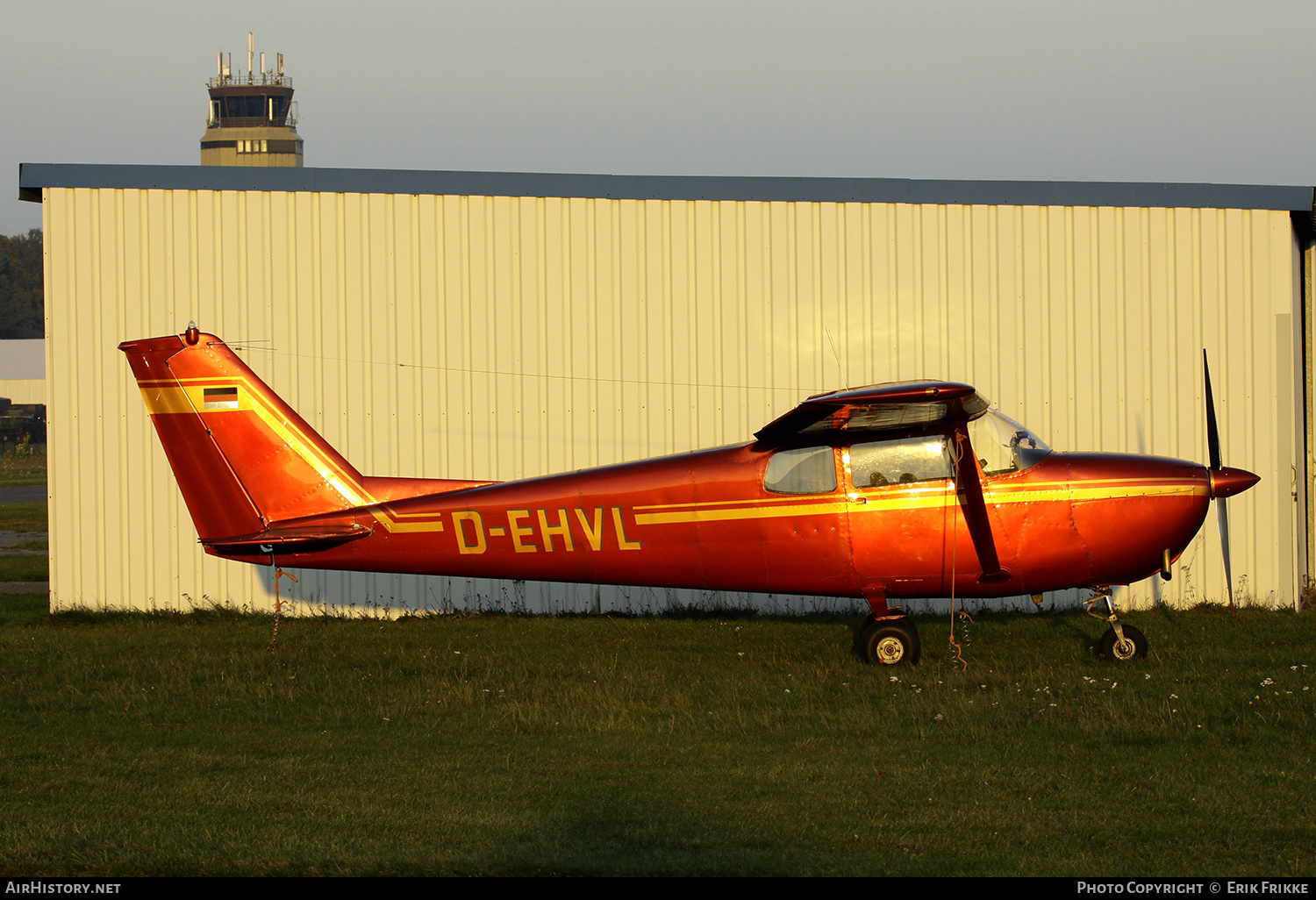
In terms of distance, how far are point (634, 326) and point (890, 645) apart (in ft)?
17.0

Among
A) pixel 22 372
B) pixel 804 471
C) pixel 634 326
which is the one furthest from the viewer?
pixel 22 372

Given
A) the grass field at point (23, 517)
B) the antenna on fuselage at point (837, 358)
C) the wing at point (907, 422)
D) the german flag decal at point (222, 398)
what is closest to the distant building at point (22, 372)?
the grass field at point (23, 517)

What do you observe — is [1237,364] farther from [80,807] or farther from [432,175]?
[80,807]

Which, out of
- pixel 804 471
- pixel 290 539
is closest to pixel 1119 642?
pixel 804 471

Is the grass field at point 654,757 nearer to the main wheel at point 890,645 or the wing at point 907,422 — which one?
the main wheel at point 890,645

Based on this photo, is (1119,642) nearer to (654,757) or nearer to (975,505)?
(975,505)

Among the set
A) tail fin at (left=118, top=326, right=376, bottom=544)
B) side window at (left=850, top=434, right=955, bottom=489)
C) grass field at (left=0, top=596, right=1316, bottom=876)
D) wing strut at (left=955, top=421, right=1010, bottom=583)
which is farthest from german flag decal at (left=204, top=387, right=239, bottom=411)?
wing strut at (left=955, top=421, right=1010, bottom=583)

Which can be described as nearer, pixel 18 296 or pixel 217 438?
pixel 217 438

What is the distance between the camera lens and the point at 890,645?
30.2 ft

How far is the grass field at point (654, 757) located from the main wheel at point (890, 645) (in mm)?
262

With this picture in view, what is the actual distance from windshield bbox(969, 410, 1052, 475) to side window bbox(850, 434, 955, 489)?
0.27 metres

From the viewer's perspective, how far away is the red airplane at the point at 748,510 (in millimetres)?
9109

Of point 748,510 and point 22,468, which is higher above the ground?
point 22,468

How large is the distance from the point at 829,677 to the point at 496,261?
254 inches
